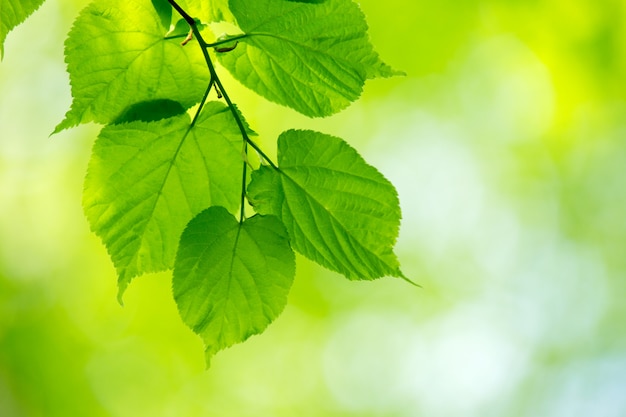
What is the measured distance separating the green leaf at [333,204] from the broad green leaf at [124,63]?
0.10 metres

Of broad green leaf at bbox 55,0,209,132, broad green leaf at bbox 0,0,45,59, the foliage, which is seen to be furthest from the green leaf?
broad green leaf at bbox 0,0,45,59

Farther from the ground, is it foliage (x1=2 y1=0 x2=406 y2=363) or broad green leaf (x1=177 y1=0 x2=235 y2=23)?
broad green leaf (x1=177 y1=0 x2=235 y2=23)

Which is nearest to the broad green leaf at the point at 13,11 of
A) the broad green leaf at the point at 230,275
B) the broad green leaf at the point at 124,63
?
the broad green leaf at the point at 124,63

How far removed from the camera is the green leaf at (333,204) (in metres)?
0.52

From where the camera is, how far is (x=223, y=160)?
0.56 meters

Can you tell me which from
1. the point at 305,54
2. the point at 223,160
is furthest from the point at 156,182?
the point at 305,54

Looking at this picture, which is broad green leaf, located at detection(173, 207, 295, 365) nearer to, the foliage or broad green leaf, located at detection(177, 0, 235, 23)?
the foliage

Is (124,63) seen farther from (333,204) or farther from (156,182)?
(333,204)

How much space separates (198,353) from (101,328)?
70 centimetres

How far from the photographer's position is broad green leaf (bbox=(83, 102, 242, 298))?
54 centimetres

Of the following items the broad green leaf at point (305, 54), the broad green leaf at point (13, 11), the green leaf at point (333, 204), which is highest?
the broad green leaf at point (305, 54)

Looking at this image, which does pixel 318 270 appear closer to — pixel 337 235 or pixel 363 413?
pixel 363 413

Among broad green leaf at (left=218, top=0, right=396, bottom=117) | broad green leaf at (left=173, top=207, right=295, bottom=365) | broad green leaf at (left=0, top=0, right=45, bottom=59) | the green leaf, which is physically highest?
broad green leaf at (left=218, top=0, right=396, bottom=117)

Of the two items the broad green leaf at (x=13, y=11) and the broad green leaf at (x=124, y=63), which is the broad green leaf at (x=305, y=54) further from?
the broad green leaf at (x=13, y=11)
